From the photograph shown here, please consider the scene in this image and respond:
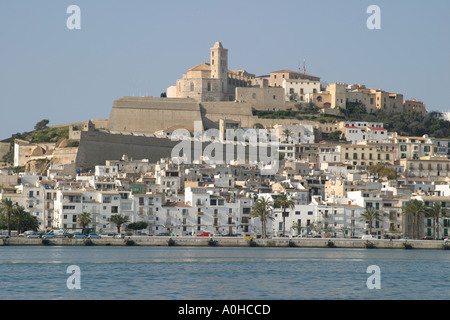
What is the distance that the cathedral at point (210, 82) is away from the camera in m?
102

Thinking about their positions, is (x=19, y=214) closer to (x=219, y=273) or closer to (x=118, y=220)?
(x=118, y=220)

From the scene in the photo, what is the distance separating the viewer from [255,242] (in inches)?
2108

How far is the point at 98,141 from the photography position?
8506cm

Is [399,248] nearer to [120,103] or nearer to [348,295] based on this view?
[348,295]

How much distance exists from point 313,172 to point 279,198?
16.9 m

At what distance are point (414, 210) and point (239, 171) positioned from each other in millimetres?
20144

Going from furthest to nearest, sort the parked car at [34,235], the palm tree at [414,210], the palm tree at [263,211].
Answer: the palm tree at [414,210], the palm tree at [263,211], the parked car at [34,235]

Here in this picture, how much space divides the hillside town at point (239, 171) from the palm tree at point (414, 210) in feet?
0.49
